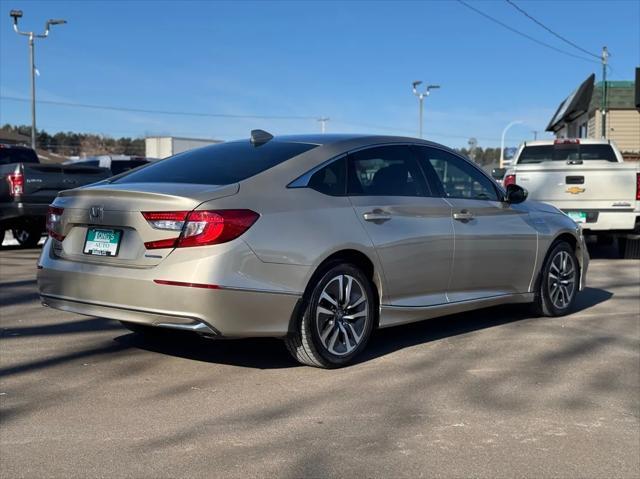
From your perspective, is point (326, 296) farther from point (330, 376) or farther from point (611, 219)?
point (611, 219)

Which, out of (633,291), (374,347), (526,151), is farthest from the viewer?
(526,151)

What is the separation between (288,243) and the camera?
4855mm

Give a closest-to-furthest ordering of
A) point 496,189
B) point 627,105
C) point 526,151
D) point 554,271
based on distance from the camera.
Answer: point 496,189, point 554,271, point 526,151, point 627,105

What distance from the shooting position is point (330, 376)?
16.9ft

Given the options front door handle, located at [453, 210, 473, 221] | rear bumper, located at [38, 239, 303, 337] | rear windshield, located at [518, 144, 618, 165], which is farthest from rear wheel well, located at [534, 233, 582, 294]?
rear windshield, located at [518, 144, 618, 165]

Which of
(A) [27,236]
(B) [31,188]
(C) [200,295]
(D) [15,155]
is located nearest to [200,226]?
(C) [200,295]

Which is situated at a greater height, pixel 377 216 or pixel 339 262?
pixel 377 216

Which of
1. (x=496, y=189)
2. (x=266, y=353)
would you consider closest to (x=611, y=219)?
(x=496, y=189)

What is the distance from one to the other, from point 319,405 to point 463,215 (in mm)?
2367

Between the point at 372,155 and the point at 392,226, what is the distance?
0.59 m

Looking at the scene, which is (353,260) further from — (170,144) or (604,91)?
(170,144)

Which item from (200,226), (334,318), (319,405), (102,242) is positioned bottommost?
(319,405)

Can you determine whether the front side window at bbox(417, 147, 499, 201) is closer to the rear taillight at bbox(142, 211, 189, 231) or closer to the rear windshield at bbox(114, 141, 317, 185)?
the rear windshield at bbox(114, 141, 317, 185)

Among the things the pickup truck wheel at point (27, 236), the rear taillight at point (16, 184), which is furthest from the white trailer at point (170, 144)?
the rear taillight at point (16, 184)
